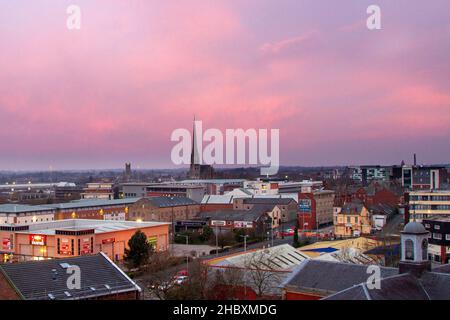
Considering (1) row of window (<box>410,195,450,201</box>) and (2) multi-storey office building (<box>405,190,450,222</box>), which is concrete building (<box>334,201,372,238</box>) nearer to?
(2) multi-storey office building (<box>405,190,450,222</box>)

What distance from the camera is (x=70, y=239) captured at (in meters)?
26.6

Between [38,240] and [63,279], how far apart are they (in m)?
15.3

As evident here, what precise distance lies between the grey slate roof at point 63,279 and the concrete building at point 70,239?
39.7ft

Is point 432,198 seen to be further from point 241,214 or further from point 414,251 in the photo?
point 414,251

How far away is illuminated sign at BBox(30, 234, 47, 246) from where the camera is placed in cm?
2772

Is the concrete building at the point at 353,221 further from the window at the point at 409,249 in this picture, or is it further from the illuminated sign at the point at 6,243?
the window at the point at 409,249

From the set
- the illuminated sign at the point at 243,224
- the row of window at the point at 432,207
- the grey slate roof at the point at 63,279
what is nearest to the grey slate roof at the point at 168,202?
the illuminated sign at the point at 243,224

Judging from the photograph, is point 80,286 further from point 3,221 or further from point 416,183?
point 416,183

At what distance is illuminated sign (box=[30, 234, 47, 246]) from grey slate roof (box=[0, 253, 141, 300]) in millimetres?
13801

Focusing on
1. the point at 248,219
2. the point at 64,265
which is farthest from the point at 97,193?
the point at 64,265

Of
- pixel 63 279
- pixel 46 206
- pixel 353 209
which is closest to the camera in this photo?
pixel 63 279

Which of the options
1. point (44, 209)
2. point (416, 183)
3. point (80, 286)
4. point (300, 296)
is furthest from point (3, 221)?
point (416, 183)

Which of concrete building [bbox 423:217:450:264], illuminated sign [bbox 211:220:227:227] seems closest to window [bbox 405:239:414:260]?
concrete building [bbox 423:217:450:264]

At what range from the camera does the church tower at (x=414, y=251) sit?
10898 mm
